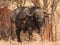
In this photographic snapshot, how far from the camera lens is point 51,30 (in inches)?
531

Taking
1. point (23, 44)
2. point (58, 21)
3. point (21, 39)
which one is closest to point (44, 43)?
point (23, 44)

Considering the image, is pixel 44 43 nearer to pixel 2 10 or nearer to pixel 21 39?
pixel 21 39

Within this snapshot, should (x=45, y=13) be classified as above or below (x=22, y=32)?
above

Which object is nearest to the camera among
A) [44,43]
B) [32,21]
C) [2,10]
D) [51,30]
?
[44,43]

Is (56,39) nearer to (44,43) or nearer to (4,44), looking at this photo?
(44,43)

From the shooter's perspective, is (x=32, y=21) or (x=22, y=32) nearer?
(x=32, y=21)

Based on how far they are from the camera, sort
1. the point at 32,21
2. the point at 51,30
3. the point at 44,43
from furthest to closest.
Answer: the point at 51,30
the point at 32,21
the point at 44,43

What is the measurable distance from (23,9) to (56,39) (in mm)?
1710

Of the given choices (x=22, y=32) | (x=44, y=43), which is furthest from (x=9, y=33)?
(x=44, y=43)

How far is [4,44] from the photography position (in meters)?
11.8

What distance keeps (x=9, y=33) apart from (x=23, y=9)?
49.3 inches

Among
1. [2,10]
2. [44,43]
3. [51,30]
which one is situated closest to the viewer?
[44,43]

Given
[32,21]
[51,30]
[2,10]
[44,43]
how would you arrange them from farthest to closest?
[2,10], [51,30], [32,21], [44,43]

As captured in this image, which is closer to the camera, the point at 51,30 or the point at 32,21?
the point at 32,21
